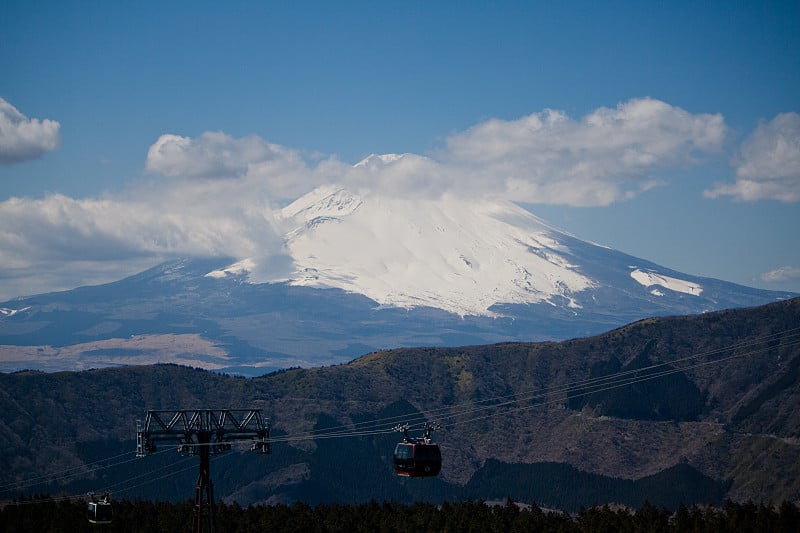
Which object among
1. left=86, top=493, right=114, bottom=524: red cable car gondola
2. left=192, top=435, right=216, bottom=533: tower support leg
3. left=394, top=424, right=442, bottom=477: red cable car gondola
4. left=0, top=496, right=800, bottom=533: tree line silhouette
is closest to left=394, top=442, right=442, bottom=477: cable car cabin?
left=394, top=424, right=442, bottom=477: red cable car gondola

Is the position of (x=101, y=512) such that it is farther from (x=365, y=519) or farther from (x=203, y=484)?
(x=365, y=519)

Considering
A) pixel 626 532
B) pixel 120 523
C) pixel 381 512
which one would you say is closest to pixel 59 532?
pixel 120 523

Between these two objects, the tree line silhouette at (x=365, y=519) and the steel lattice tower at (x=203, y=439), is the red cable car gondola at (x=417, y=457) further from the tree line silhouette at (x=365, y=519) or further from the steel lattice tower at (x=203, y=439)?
the tree line silhouette at (x=365, y=519)

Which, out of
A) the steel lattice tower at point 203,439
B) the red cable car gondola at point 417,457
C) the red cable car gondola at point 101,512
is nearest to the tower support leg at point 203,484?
the steel lattice tower at point 203,439

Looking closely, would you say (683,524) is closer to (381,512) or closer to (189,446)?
(381,512)

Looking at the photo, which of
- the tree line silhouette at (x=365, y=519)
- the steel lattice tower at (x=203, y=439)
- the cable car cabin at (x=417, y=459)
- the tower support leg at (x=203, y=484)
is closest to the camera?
the steel lattice tower at (x=203, y=439)

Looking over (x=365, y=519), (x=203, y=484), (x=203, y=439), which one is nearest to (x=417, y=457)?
(x=203, y=439)

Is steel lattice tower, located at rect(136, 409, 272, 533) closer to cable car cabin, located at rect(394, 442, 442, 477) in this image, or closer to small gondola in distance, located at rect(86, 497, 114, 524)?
cable car cabin, located at rect(394, 442, 442, 477)
